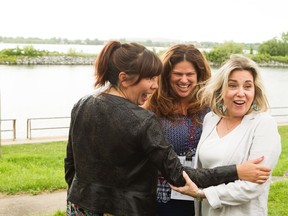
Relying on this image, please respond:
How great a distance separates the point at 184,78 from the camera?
2.92 meters

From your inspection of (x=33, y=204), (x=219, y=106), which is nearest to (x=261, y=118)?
(x=219, y=106)

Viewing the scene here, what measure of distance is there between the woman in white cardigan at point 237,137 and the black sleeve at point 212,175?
31 mm

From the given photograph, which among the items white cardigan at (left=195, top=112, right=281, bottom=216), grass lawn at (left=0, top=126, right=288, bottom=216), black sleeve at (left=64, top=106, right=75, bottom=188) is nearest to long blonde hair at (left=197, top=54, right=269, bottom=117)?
white cardigan at (left=195, top=112, right=281, bottom=216)

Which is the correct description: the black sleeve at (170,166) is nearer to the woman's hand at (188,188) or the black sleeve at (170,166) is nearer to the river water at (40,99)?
the woman's hand at (188,188)

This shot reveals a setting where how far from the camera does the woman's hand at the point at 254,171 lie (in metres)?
2.28

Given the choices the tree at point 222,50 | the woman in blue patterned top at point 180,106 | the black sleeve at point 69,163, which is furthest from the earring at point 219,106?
the tree at point 222,50

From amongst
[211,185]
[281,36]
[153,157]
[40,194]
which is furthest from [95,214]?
[281,36]

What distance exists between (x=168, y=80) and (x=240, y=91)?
68cm

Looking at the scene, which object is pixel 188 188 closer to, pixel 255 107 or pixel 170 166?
pixel 170 166

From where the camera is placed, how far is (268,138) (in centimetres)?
231

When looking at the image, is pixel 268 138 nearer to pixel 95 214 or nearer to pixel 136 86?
pixel 136 86

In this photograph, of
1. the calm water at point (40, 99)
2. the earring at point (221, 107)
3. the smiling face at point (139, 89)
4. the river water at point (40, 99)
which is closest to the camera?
the smiling face at point (139, 89)

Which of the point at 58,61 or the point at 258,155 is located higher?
the point at 258,155

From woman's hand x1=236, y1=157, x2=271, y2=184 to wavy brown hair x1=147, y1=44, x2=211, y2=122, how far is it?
2.28 ft
